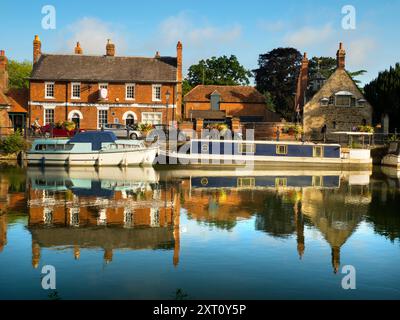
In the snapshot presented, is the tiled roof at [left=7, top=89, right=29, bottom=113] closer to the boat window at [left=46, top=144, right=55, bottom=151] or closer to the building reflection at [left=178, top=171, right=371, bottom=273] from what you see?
the boat window at [left=46, top=144, right=55, bottom=151]

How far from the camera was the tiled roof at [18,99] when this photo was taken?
163ft

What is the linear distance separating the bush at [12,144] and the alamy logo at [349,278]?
112 feet

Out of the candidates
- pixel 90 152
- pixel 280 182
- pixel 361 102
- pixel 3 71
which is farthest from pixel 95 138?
pixel 361 102

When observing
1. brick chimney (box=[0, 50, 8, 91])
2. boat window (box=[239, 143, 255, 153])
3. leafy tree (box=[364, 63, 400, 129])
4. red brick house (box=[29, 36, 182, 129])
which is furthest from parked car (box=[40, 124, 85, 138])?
leafy tree (box=[364, 63, 400, 129])

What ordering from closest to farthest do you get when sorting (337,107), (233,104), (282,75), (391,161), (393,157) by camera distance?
(393,157) → (391,161) → (337,107) → (233,104) → (282,75)

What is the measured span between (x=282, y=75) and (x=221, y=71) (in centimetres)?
993

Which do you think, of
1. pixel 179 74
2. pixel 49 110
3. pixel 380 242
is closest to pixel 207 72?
pixel 179 74

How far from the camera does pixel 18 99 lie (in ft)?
169

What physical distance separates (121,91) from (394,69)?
29.4m

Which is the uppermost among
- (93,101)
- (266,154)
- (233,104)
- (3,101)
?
(233,104)

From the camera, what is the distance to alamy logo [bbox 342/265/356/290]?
1167 centimetres

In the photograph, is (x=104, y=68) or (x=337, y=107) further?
(x=337, y=107)

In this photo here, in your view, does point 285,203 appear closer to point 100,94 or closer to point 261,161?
point 261,161
